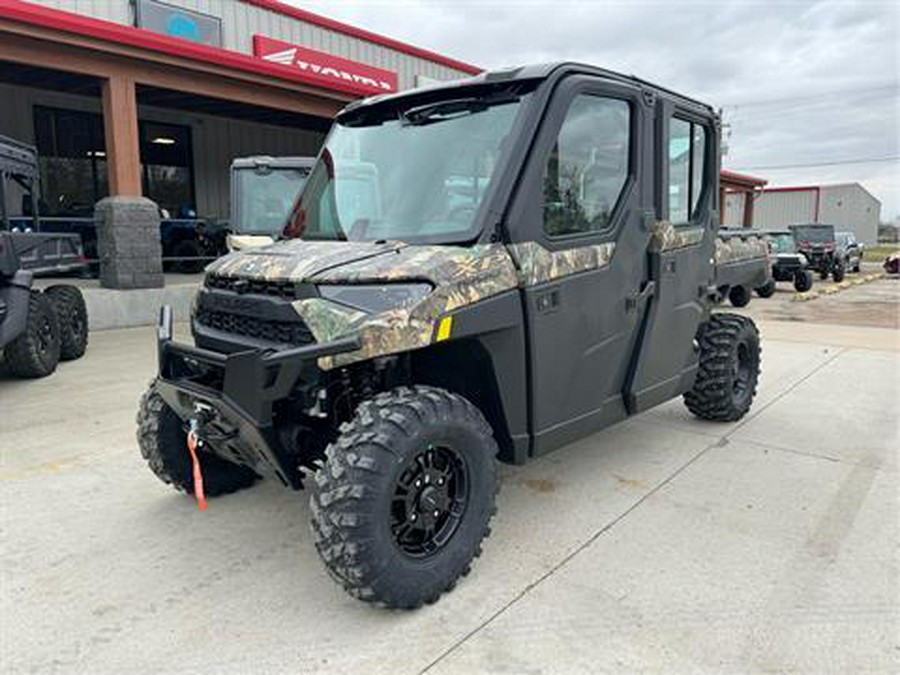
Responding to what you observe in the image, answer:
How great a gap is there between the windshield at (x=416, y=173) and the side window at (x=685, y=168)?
4.48 ft

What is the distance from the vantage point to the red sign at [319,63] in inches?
603

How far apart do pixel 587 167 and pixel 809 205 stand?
52973 millimetres

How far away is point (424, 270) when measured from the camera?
8.61 ft

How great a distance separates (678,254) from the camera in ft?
13.1

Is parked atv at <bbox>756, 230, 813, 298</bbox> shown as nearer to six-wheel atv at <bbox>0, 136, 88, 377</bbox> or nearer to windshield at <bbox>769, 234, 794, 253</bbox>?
windshield at <bbox>769, 234, 794, 253</bbox>

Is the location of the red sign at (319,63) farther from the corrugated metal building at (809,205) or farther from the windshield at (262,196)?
the corrugated metal building at (809,205)

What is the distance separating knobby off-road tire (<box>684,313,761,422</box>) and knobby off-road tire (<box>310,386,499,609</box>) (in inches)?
98.7

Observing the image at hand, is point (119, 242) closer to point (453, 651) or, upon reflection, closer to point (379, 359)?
point (379, 359)

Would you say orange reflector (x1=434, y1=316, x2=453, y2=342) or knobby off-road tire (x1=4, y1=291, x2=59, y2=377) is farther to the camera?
knobby off-road tire (x1=4, y1=291, x2=59, y2=377)

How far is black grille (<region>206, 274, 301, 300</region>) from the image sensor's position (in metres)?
2.73

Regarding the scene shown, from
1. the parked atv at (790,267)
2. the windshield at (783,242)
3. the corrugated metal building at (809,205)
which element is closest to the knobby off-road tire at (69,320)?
the parked atv at (790,267)

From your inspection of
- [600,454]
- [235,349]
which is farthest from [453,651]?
[600,454]

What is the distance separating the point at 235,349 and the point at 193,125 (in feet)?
51.2

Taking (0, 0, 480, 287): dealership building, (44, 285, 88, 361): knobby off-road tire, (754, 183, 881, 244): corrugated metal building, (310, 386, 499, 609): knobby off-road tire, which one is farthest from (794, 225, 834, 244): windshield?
(754, 183, 881, 244): corrugated metal building
